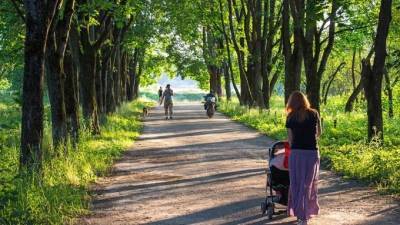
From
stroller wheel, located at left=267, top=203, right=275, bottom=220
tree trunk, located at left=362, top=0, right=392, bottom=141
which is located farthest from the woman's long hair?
tree trunk, located at left=362, top=0, right=392, bottom=141

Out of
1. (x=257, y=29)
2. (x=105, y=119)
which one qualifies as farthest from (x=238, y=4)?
(x=105, y=119)

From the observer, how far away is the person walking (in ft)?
25.2

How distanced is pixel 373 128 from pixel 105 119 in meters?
11.5

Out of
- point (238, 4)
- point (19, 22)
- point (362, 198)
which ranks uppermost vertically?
point (238, 4)

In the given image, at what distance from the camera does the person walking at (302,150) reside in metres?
7.67

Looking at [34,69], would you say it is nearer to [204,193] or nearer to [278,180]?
[204,193]

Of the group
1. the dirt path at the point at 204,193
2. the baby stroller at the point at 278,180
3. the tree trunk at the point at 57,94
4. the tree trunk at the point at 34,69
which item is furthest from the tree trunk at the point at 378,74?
the tree trunk at the point at 34,69

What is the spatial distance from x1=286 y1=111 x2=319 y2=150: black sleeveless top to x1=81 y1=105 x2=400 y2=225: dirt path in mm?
1087

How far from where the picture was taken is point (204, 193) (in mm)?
10039

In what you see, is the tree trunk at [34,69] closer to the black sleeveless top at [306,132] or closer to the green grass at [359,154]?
the black sleeveless top at [306,132]

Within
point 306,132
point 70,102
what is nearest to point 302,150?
point 306,132

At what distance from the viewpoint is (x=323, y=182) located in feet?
36.3

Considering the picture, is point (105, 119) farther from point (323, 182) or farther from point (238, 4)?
point (238, 4)

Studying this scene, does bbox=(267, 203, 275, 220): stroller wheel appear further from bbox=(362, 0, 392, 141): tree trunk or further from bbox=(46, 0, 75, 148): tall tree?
bbox=(362, 0, 392, 141): tree trunk
